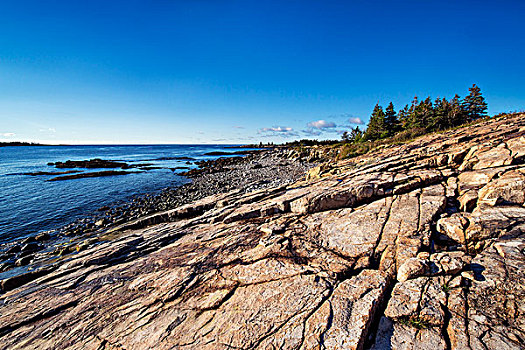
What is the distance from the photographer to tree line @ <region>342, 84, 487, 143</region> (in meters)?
50.1

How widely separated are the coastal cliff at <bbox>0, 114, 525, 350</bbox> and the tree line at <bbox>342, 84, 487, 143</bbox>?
39.7m

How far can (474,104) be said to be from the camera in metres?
50.3

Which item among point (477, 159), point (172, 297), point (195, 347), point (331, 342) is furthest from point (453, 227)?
point (172, 297)

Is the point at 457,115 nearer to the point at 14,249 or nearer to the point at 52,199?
the point at 14,249

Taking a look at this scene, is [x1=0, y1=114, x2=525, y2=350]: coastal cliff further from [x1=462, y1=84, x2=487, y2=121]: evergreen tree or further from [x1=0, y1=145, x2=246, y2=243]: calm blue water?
[x1=462, y1=84, x2=487, y2=121]: evergreen tree

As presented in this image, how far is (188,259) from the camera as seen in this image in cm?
881

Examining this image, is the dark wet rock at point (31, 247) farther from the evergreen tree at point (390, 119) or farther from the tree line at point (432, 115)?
the evergreen tree at point (390, 119)

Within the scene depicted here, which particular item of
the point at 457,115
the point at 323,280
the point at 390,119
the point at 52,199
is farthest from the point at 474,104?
the point at 52,199

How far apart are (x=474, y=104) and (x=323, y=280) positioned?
6946cm

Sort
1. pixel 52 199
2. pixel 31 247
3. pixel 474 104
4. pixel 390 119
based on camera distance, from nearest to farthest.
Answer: pixel 31 247, pixel 52 199, pixel 474 104, pixel 390 119

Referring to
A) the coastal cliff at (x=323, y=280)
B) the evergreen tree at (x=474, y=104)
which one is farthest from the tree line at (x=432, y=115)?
the coastal cliff at (x=323, y=280)

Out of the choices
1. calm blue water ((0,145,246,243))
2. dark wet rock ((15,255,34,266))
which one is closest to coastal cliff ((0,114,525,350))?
dark wet rock ((15,255,34,266))

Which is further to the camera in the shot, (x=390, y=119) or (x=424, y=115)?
(x=390, y=119)

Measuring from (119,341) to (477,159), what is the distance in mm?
18577
